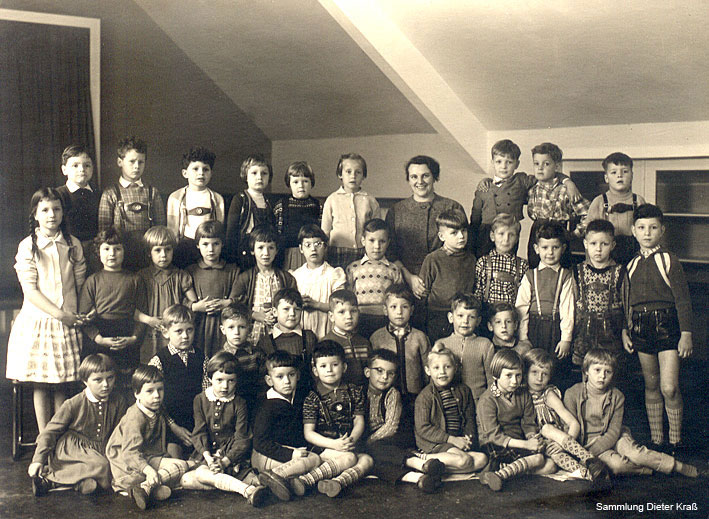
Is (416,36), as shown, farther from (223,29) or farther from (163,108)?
(163,108)

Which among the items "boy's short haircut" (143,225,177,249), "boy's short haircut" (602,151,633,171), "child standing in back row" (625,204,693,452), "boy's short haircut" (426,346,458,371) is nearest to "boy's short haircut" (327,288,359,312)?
"boy's short haircut" (426,346,458,371)

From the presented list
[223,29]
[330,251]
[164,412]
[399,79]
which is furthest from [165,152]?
[164,412]

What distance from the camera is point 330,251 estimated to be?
3.31m

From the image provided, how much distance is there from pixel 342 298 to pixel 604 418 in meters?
1.14

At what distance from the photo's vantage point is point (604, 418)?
118 inches

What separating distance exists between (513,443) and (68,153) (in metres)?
2.08

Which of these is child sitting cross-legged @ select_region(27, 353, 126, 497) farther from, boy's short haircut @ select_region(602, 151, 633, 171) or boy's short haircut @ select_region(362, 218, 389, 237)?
boy's short haircut @ select_region(602, 151, 633, 171)

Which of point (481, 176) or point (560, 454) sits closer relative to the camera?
point (560, 454)

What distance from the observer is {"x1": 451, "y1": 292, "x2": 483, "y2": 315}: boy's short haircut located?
10.1ft

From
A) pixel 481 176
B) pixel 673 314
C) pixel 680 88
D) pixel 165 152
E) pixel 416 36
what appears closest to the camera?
pixel 673 314

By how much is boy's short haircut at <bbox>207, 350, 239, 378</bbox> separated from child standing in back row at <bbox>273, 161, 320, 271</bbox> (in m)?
0.54

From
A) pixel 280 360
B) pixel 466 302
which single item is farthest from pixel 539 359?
pixel 280 360

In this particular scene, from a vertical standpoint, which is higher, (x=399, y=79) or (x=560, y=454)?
(x=399, y=79)

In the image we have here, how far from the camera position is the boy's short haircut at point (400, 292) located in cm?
307
